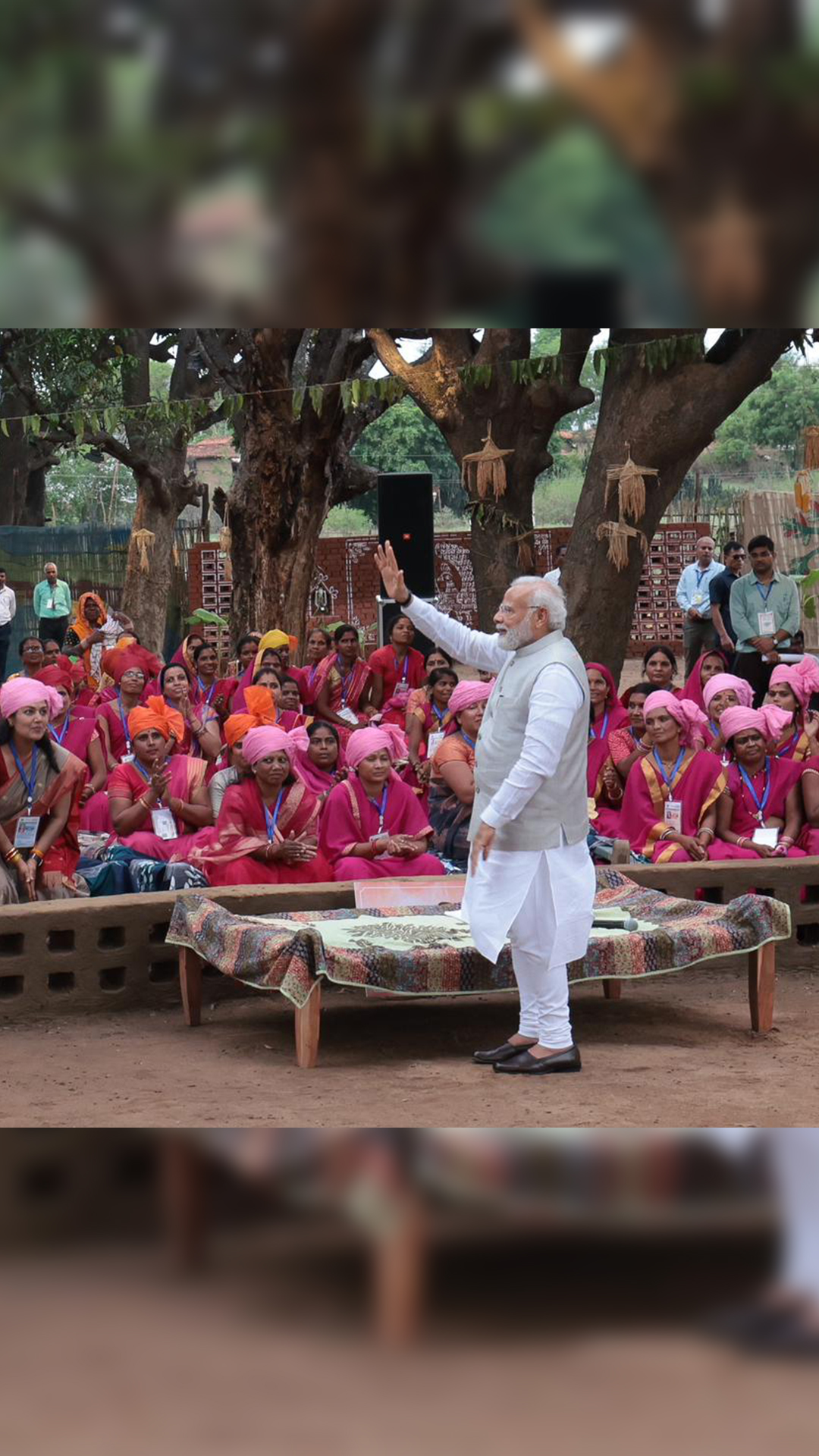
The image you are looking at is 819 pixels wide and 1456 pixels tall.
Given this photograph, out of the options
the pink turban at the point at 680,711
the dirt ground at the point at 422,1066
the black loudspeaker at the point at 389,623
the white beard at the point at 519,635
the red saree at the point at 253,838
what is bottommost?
the dirt ground at the point at 422,1066

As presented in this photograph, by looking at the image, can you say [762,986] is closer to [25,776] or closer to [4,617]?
[25,776]

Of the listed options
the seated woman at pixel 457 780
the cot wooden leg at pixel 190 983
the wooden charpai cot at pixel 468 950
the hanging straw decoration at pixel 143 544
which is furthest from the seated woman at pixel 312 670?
the hanging straw decoration at pixel 143 544

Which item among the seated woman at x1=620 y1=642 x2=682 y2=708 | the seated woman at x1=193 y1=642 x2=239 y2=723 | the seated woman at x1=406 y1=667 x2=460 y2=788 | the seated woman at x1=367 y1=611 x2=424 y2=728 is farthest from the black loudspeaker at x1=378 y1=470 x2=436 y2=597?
the seated woman at x1=620 y1=642 x2=682 y2=708

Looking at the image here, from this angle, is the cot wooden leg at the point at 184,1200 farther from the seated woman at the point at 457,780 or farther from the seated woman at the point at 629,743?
the seated woman at the point at 629,743

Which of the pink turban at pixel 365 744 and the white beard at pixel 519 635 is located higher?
the white beard at pixel 519 635

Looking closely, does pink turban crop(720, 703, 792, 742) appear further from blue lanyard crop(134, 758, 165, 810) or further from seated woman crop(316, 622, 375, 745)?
seated woman crop(316, 622, 375, 745)

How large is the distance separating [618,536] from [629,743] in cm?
313

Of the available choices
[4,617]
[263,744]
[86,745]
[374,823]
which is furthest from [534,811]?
[4,617]

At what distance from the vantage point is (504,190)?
65cm

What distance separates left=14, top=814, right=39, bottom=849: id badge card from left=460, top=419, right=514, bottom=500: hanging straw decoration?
576 centimetres

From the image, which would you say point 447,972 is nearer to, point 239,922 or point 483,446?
point 239,922

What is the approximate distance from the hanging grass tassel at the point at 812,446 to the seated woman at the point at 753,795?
5466 mm

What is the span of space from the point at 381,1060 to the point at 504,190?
487 centimetres

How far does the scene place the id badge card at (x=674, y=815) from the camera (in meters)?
7.04
